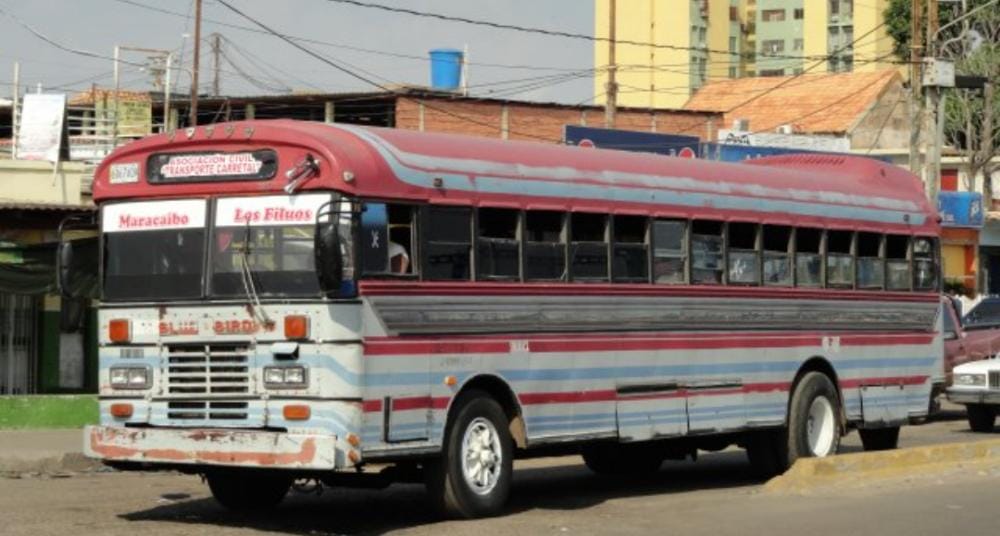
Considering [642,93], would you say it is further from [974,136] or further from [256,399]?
[256,399]

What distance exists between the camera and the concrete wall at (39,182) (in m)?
29.1

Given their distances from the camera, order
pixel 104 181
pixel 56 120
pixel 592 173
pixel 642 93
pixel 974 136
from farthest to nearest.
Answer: pixel 642 93 < pixel 974 136 < pixel 56 120 < pixel 592 173 < pixel 104 181

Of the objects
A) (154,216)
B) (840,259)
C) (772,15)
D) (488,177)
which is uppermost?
(772,15)

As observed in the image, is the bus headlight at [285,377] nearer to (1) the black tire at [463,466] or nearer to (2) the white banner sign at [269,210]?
(2) the white banner sign at [269,210]

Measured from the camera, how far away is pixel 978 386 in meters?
25.1

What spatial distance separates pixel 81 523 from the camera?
1341 cm

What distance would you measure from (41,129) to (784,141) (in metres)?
26.9

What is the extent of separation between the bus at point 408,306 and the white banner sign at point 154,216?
0.02 meters

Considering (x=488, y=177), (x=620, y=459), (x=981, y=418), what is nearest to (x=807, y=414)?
(x=620, y=459)

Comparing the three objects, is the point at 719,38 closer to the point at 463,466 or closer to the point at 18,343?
the point at 18,343

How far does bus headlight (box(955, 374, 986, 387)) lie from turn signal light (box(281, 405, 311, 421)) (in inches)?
574

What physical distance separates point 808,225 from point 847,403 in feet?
6.38

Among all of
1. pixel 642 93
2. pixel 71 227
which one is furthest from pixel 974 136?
pixel 71 227

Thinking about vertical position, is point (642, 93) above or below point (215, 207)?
above
